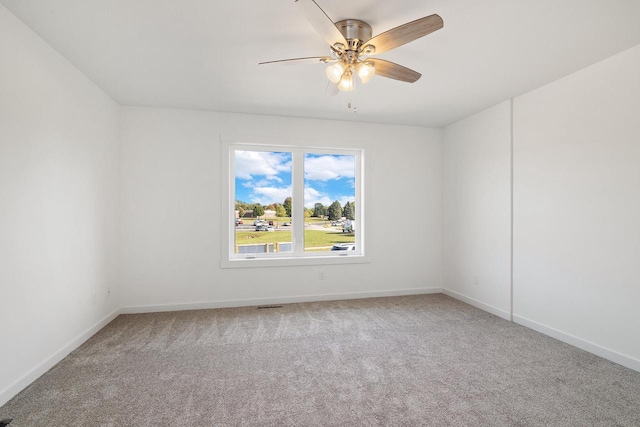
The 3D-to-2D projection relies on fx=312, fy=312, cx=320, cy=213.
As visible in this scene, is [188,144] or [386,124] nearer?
[188,144]

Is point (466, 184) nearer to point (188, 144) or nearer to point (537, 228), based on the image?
point (537, 228)

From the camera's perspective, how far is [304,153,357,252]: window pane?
4363 millimetres

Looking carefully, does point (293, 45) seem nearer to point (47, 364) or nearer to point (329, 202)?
point (329, 202)

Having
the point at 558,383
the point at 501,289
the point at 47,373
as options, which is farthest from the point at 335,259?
the point at 47,373

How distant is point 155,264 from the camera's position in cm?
376

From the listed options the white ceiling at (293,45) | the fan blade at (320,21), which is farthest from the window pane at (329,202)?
the fan blade at (320,21)

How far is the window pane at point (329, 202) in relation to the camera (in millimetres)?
4363

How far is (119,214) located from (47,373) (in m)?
1.83

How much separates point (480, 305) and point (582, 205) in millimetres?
1693

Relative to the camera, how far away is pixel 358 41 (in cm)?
204

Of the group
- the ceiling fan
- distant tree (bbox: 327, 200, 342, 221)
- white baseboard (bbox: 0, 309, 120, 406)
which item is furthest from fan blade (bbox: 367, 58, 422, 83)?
white baseboard (bbox: 0, 309, 120, 406)

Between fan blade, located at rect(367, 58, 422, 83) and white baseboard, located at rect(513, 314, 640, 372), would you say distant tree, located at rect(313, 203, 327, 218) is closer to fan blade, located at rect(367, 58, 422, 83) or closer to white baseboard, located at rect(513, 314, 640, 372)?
fan blade, located at rect(367, 58, 422, 83)

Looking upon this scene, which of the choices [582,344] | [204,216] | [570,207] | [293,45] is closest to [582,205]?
[570,207]

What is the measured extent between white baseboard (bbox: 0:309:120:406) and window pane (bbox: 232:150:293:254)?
168 centimetres
